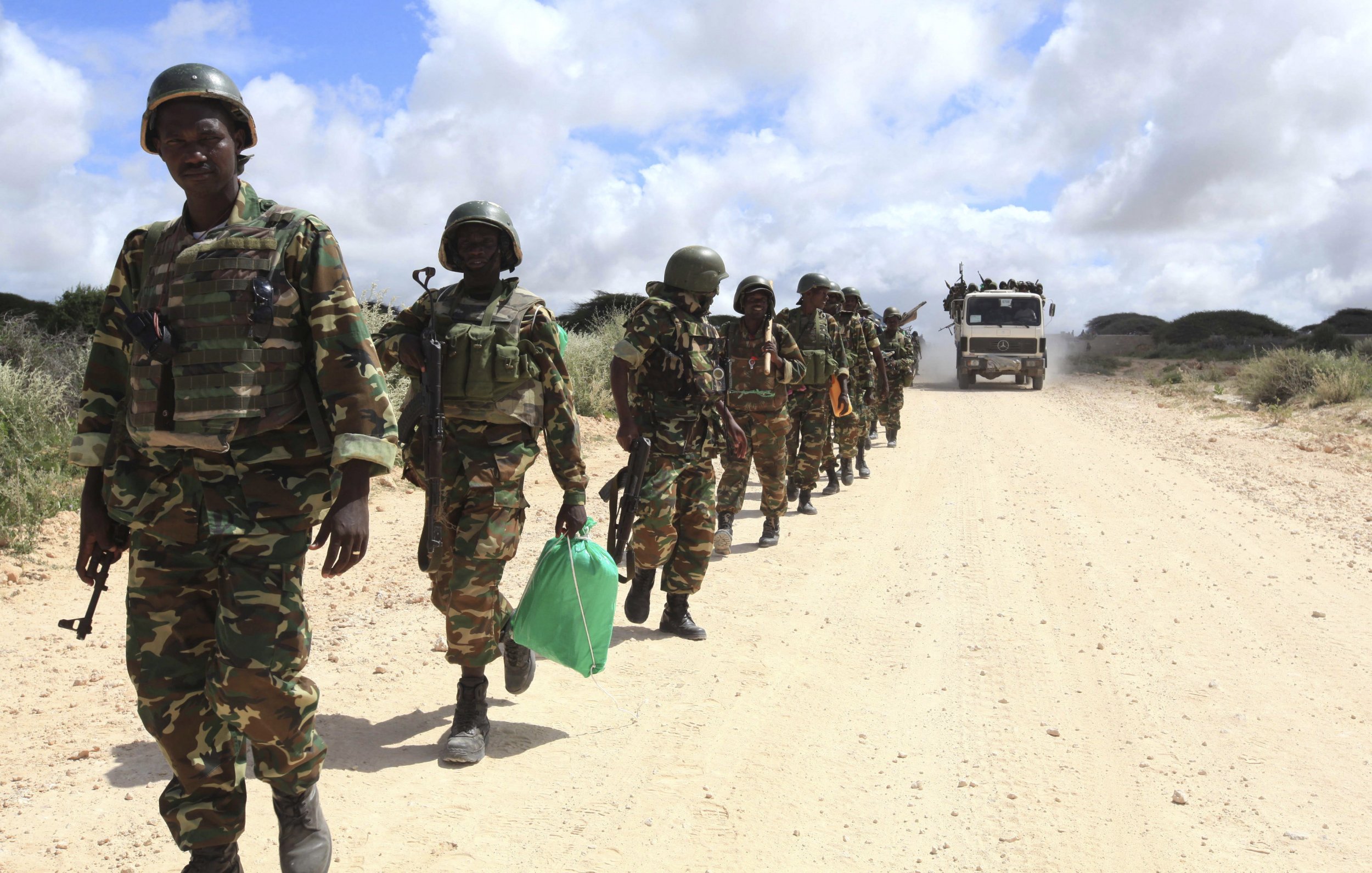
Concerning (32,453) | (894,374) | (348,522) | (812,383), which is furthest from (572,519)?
(894,374)

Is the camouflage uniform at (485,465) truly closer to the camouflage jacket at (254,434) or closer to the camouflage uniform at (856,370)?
the camouflage jacket at (254,434)

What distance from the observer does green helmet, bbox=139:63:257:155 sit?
251cm

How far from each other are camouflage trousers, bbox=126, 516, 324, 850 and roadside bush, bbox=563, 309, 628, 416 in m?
10.8

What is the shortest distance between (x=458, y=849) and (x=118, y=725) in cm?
185

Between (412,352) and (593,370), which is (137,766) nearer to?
(412,352)

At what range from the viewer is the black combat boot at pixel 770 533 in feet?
25.6

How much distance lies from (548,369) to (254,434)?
1446 millimetres

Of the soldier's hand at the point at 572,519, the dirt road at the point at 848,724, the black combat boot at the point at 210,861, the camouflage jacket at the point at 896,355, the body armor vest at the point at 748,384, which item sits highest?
the camouflage jacket at the point at 896,355

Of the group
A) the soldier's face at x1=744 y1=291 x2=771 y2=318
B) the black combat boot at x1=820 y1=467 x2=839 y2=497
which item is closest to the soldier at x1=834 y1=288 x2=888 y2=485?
the black combat boot at x1=820 y1=467 x2=839 y2=497

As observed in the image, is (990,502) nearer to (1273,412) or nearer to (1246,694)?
(1246,694)

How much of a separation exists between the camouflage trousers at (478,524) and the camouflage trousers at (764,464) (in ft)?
12.3

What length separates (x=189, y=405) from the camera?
2.48 metres

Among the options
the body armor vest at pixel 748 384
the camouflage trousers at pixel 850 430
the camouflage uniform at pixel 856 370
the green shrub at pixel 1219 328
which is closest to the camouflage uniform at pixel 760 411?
the body armor vest at pixel 748 384

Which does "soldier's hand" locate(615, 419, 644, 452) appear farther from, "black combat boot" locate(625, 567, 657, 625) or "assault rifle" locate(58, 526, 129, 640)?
"assault rifle" locate(58, 526, 129, 640)
